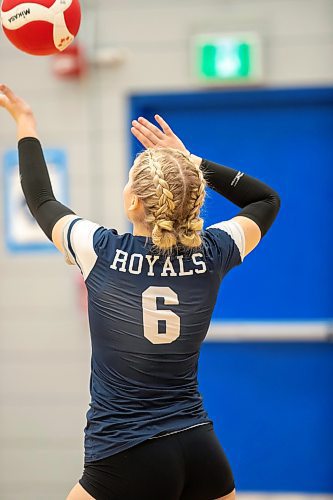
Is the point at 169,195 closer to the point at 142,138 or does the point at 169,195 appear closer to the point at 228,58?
the point at 142,138

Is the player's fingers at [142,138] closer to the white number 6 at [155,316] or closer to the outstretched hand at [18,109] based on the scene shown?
the outstretched hand at [18,109]

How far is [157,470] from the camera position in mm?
2072

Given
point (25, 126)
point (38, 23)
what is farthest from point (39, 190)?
point (38, 23)

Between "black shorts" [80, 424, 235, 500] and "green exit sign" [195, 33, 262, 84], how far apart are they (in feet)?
8.06

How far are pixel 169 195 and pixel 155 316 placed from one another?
313mm

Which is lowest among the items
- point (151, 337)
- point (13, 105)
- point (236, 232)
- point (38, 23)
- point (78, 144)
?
point (151, 337)

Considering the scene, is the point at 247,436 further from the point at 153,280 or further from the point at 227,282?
the point at 153,280

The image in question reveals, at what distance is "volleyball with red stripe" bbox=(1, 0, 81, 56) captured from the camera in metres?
2.74

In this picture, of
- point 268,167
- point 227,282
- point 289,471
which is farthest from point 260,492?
point 268,167

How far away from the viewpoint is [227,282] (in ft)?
14.9

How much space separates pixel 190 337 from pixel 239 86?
7.75 ft

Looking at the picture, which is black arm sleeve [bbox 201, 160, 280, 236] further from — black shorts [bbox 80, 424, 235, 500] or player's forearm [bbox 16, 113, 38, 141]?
black shorts [bbox 80, 424, 235, 500]

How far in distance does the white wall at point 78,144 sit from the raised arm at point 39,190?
196 cm

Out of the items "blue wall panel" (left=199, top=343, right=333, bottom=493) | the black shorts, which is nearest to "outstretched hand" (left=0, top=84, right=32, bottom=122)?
the black shorts
